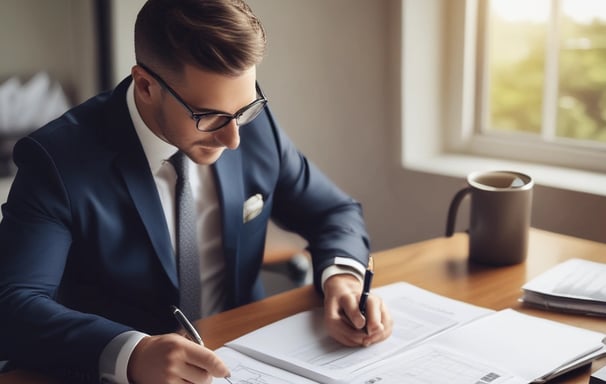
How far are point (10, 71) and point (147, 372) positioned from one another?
1.27m

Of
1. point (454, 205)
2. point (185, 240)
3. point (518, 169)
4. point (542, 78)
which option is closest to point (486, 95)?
point (542, 78)

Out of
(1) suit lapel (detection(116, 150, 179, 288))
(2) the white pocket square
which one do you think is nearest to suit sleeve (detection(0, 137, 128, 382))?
(1) suit lapel (detection(116, 150, 179, 288))

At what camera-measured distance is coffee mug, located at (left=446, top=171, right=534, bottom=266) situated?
5.03ft

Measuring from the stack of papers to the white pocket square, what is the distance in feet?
1.78

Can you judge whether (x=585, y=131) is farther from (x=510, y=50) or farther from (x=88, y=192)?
(x=88, y=192)

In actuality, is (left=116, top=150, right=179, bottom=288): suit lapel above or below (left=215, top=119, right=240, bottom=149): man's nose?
below

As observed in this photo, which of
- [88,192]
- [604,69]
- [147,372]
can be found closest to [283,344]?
[147,372]

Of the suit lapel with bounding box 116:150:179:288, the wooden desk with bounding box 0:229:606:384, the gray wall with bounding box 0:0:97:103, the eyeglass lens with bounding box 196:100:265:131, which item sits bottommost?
the wooden desk with bounding box 0:229:606:384

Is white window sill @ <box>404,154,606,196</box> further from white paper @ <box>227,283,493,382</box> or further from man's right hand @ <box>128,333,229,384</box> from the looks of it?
man's right hand @ <box>128,333,229,384</box>

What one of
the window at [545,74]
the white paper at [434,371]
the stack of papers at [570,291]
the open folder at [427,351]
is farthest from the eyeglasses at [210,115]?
the window at [545,74]

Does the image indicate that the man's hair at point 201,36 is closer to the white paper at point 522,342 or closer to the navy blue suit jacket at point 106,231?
the navy blue suit jacket at point 106,231

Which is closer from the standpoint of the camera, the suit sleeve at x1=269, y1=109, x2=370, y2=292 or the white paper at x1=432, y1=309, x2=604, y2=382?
the white paper at x1=432, y1=309, x2=604, y2=382

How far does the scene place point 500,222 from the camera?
5.08 feet

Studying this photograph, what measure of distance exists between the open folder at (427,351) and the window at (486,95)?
83cm
